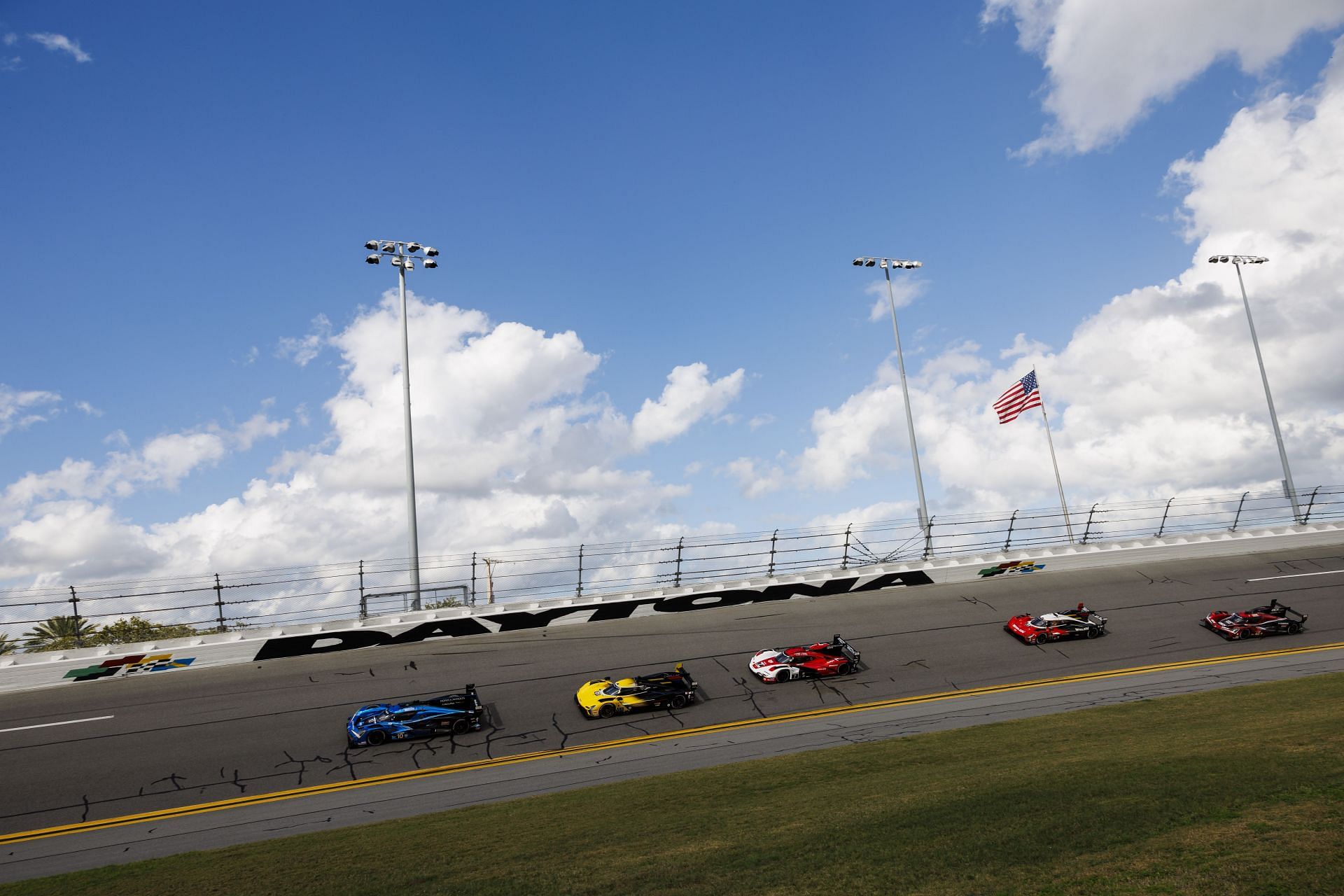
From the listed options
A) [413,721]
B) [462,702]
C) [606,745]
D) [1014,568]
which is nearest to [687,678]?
[606,745]

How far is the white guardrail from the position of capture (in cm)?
2294

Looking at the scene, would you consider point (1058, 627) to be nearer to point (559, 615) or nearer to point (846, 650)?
point (846, 650)

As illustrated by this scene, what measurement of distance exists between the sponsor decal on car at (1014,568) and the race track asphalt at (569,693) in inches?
45.3

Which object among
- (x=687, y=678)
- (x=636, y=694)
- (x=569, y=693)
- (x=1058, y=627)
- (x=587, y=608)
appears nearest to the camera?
(x=636, y=694)

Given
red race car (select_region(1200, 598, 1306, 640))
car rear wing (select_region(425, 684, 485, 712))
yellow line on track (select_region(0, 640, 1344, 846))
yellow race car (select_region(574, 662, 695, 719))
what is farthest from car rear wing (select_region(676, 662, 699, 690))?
red race car (select_region(1200, 598, 1306, 640))

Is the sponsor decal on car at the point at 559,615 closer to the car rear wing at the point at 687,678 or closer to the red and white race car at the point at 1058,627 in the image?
the red and white race car at the point at 1058,627

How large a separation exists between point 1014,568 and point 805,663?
15058 mm

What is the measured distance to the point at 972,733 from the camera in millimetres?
15594

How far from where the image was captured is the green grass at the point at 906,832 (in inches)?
286

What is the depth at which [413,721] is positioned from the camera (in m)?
18.0

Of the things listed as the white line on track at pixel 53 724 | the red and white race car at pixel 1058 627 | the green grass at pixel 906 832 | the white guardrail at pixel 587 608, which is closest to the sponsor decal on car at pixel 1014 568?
the white guardrail at pixel 587 608

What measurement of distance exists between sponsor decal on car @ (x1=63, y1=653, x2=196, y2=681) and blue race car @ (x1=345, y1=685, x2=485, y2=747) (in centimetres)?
885

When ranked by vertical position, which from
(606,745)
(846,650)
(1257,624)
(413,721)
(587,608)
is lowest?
(606,745)

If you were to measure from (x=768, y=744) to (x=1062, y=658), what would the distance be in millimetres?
11798
